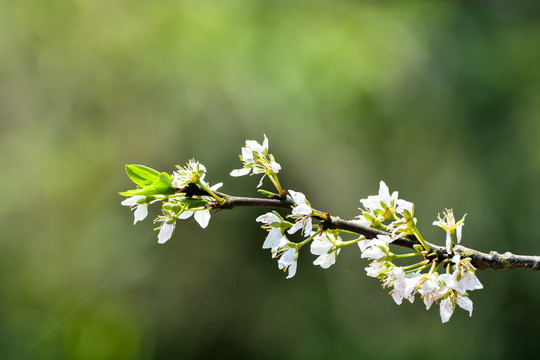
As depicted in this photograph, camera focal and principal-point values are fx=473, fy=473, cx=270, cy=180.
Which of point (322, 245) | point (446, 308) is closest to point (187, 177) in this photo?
point (322, 245)

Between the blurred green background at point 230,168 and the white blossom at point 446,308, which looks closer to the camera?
the white blossom at point 446,308

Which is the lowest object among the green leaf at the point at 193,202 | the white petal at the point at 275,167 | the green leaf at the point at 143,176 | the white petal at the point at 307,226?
the white petal at the point at 307,226

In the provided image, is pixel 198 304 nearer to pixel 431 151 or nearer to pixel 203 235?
pixel 203 235

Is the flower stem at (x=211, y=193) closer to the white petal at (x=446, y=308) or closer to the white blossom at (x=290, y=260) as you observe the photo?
the white blossom at (x=290, y=260)

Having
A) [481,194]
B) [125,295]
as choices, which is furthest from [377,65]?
[125,295]

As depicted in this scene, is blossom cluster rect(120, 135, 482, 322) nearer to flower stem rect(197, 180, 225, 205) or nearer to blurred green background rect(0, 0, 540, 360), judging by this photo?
flower stem rect(197, 180, 225, 205)

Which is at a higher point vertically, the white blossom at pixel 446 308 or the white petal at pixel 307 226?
the white petal at pixel 307 226

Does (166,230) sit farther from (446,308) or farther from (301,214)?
(446,308)

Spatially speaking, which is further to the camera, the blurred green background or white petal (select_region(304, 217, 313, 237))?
the blurred green background

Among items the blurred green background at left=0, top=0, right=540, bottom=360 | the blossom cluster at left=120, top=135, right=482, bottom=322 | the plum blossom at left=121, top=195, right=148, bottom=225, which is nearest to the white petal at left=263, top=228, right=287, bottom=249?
the blossom cluster at left=120, top=135, right=482, bottom=322

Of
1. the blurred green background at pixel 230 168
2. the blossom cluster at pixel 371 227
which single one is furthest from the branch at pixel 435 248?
the blurred green background at pixel 230 168
